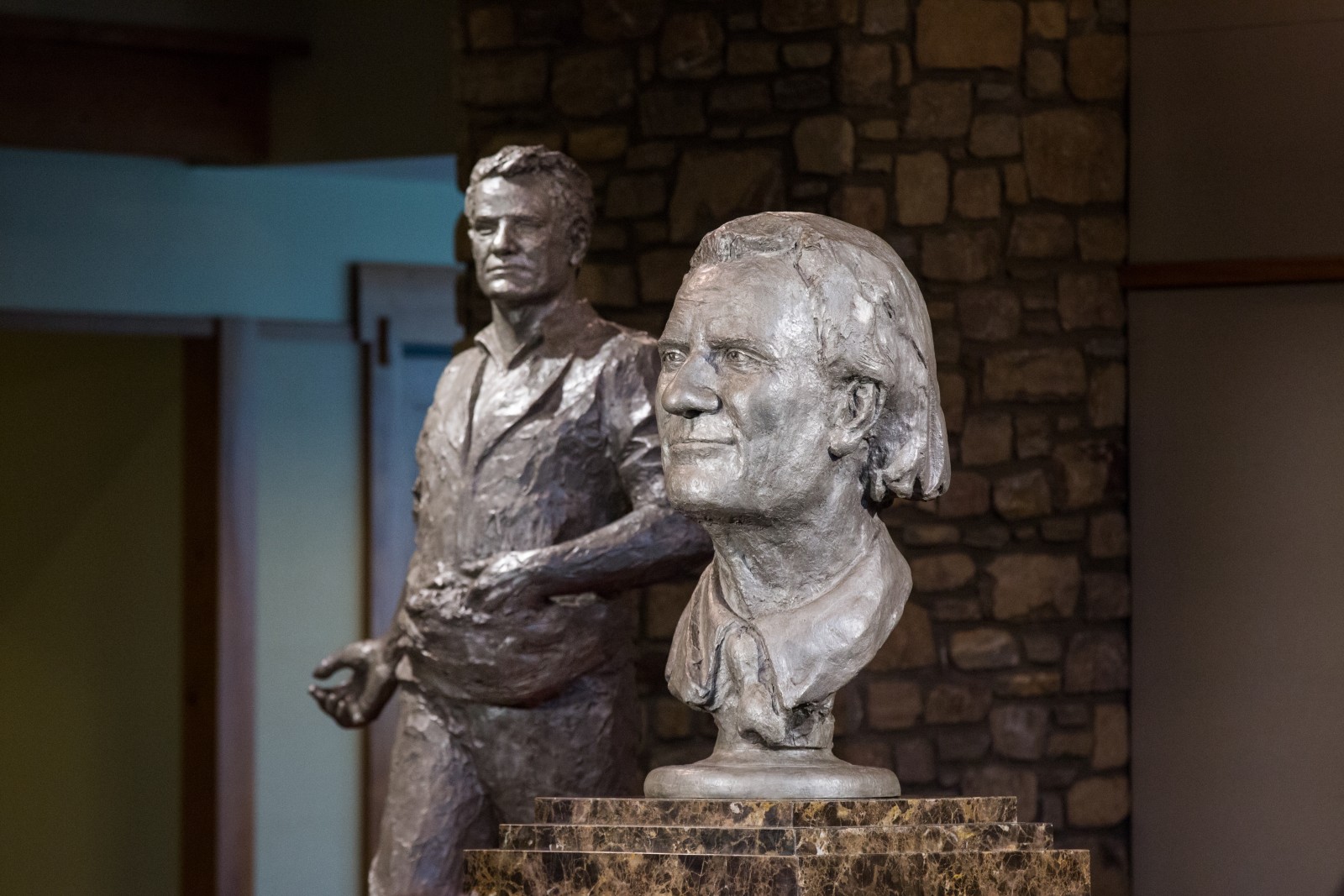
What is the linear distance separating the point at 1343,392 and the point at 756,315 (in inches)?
125

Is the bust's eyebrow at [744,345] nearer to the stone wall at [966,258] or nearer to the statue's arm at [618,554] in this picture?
the statue's arm at [618,554]

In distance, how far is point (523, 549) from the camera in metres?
3.84

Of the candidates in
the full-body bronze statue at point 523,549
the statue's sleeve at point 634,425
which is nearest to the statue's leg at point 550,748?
the full-body bronze statue at point 523,549

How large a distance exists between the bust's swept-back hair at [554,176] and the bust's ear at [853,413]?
3.99ft

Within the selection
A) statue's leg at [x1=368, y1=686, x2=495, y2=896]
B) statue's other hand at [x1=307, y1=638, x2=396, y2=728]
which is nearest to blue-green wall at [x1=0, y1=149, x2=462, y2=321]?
statue's other hand at [x1=307, y1=638, x2=396, y2=728]

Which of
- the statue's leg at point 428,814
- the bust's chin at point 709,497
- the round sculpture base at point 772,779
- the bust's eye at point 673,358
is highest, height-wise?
the bust's eye at point 673,358

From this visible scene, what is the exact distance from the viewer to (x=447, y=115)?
23.4 ft

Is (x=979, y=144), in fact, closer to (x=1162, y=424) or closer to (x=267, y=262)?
(x=1162, y=424)

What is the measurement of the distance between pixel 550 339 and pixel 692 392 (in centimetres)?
112

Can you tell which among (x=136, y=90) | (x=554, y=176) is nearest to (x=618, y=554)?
(x=554, y=176)

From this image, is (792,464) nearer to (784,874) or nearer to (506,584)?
(784,874)

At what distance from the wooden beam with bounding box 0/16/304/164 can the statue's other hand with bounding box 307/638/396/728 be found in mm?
3452

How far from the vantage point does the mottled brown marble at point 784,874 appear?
107 inches

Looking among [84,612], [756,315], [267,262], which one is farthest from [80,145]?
[756,315]
